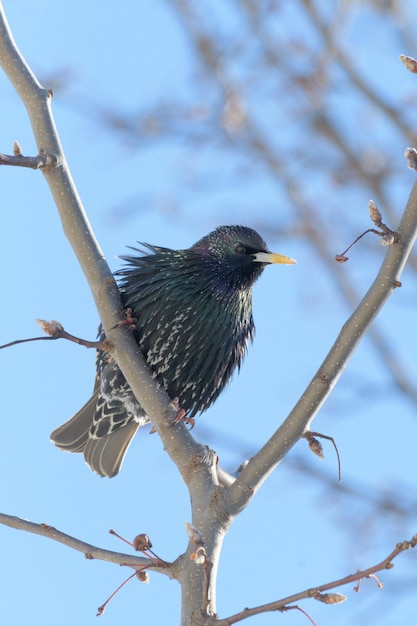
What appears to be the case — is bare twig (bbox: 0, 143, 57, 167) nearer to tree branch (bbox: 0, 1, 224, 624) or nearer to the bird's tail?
tree branch (bbox: 0, 1, 224, 624)


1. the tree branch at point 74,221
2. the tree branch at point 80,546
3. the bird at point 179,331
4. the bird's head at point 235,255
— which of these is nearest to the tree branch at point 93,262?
the tree branch at point 74,221

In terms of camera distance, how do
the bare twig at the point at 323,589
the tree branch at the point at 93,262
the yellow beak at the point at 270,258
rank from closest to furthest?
the bare twig at the point at 323,589, the tree branch at the point at 93,262, the yellow beak at the point at 270,258

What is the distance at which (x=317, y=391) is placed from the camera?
90.0 inches

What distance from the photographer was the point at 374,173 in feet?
22.7

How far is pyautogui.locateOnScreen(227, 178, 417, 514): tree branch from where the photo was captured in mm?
2264

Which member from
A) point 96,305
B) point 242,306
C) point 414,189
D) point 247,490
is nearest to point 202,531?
point 247,490

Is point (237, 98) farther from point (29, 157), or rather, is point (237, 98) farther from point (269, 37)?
point (29, 157)

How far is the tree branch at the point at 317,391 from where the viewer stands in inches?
89.1

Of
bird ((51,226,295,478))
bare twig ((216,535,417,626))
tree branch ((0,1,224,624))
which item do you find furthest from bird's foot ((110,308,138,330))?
bare twig ((216,535,417,626))

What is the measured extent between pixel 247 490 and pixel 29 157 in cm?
107

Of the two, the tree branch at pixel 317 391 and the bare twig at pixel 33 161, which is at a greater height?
the bare twig at pixel 33 161

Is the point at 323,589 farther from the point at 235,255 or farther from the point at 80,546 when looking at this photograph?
the point at 235,255

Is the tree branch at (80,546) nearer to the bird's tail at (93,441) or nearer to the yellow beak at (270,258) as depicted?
the bird's tail at (93,441)

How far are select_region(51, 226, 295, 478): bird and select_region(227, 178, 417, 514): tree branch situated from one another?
86 cm
